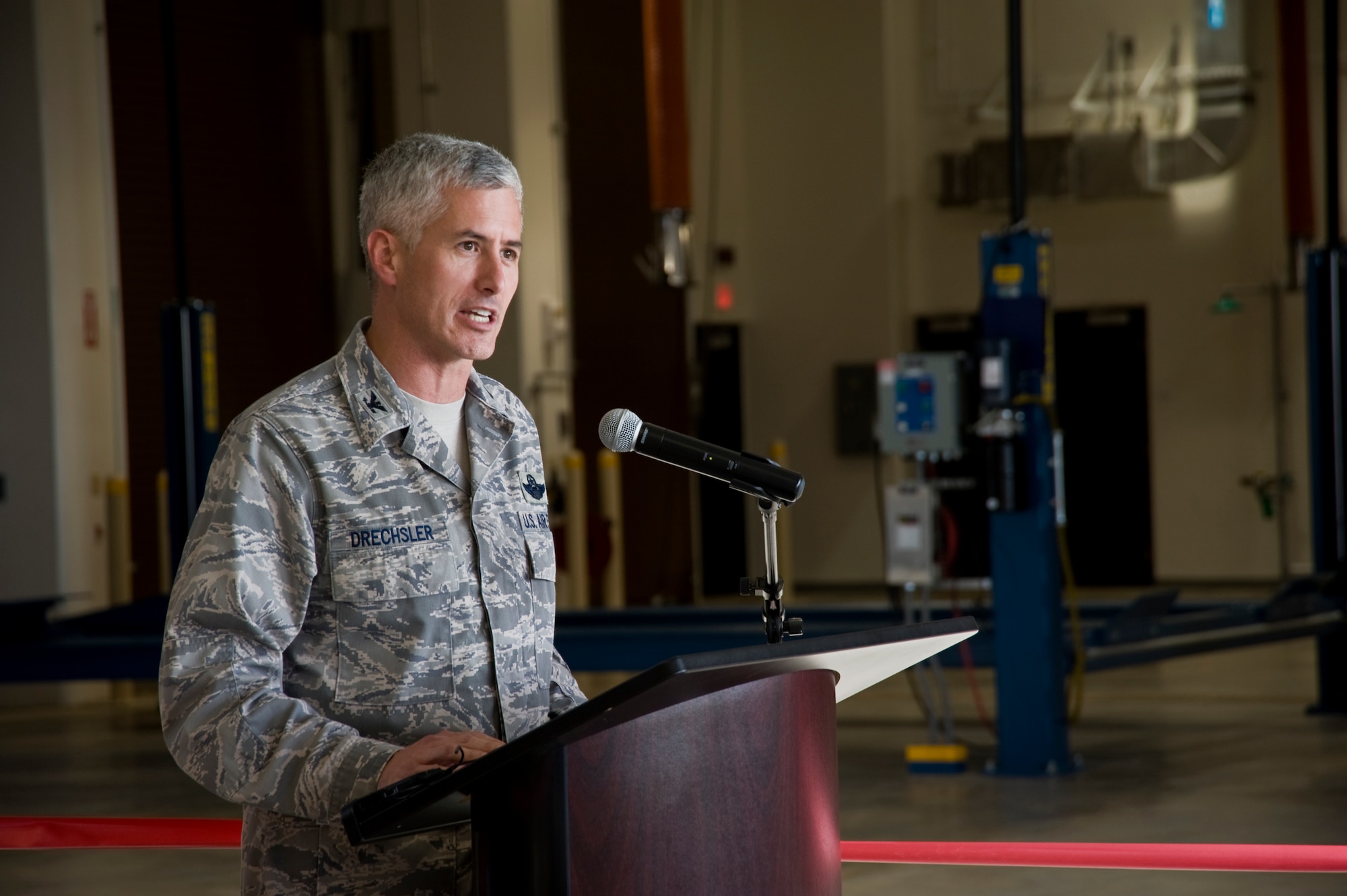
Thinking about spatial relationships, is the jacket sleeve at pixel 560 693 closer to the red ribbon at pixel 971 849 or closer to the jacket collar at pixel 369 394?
the jacket collar at pixel 369 394

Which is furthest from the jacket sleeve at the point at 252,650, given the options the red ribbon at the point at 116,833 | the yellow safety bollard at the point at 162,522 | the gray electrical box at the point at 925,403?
the yellow safety bollard at the point at 162,522

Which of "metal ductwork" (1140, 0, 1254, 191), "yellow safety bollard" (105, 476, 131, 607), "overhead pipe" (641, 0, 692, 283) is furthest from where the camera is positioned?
"metal ductwork" (1140, 0, 1254, 191)

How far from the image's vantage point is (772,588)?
167 cm

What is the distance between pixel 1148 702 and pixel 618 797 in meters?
6.73

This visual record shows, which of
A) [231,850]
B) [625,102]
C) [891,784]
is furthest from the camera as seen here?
[625,102]

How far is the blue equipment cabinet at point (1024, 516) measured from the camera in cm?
562

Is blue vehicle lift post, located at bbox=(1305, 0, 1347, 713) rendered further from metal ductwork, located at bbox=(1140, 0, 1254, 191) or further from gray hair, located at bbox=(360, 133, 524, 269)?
gray hair, located at bbox=(360, 133, 524, 269)

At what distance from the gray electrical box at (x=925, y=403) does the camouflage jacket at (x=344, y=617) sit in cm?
425

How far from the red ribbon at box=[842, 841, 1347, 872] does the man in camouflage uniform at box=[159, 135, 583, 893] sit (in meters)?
1.32

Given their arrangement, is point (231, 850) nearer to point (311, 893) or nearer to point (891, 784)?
point (891, 784)

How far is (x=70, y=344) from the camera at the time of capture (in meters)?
8.50

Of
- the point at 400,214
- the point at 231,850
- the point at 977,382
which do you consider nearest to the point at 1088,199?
the point at 977,382

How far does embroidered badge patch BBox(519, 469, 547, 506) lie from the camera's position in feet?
6.13

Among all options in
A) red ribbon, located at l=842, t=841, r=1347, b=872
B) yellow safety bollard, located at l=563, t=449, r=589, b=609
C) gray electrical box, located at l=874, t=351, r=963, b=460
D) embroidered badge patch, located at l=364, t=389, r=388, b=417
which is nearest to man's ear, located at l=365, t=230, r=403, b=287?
embroidered badge patch, located at l=364, t=389, r=388, b=417
